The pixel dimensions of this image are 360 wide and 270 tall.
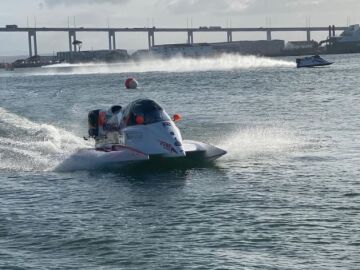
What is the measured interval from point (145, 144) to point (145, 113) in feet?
4.65

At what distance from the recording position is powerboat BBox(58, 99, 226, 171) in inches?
1081

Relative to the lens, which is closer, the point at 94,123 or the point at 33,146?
the point at 94,123

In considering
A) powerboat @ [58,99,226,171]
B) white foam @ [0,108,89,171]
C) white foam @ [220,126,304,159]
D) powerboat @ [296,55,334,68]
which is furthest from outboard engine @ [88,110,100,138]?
powerboat @ [296,55,334,68]

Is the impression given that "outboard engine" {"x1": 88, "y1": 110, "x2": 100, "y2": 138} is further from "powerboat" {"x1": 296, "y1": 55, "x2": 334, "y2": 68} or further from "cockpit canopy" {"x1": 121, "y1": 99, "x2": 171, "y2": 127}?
"powerboat" {"x1": 296, "y1": 55, "x2": 334, "y2": 68}

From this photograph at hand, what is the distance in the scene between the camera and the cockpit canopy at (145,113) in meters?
28.5

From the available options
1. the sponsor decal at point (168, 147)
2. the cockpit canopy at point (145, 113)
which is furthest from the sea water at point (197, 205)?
the cockpit canopy at point (145, 113)

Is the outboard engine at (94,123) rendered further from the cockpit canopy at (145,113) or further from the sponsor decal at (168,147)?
the sponsor decal at (168,147)

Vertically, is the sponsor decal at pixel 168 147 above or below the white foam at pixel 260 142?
above

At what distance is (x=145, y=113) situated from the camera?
28.6 meters

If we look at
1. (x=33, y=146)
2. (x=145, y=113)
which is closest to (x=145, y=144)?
(x=145, y=113)

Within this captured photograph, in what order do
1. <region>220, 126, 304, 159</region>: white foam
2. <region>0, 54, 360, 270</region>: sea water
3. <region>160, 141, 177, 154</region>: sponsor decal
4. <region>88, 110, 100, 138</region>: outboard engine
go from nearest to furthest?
<region>0, 54, 360, 270</region>: sea water, <region>160, 141, 177, 154</region>: sponsor decal, <region>220, 126, 304, 159</region>: white foam, <region>88, 110, 100, 138</region>: outboard engine

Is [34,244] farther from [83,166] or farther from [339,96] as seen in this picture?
[339,96]

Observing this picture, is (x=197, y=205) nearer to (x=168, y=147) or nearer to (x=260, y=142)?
(x=168, y=147)

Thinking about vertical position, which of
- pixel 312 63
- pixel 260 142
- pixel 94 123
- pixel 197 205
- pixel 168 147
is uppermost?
pixel 312 63
